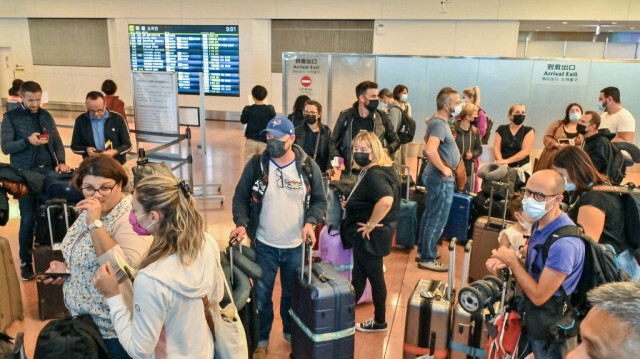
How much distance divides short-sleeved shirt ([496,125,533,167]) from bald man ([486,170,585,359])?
13.0 ft

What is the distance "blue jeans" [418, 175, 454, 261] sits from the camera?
4816mm

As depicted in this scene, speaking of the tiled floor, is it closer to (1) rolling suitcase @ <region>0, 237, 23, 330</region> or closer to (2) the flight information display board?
(1) rolling suitcase @ <region>0, 237, 23, 330</region>

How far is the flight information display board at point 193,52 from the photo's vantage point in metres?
15.1

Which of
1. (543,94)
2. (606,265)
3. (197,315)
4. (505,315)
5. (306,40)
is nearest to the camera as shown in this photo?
(197,315)

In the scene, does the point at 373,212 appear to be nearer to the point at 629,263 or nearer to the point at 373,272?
the point at 373,272

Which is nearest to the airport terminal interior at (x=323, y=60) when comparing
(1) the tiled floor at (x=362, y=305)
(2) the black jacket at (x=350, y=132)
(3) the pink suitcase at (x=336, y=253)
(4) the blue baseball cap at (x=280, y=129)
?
(1) the tiled floor at (x=362, y=305)

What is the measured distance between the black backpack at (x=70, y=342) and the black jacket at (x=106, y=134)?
140 inches

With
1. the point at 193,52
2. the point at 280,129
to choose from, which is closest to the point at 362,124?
the point at 280,129

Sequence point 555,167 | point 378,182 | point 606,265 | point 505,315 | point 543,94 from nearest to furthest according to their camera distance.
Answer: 1. point 606,265
2. point 505,315
3. point 555,167
4. point 378,182
5. point 543,94

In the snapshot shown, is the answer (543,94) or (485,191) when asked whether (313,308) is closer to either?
(485,191)

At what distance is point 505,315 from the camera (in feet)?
7.93

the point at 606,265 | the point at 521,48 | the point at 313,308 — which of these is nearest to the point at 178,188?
the point at 313,308

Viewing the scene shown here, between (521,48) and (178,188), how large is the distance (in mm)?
15754

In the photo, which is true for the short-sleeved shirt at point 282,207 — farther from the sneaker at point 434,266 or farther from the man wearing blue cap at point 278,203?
the sneaker at point 434,266
